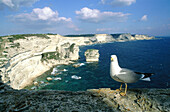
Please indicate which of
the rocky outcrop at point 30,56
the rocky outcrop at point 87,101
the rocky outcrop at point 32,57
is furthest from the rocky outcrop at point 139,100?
the rocky outcrop at point 32,57

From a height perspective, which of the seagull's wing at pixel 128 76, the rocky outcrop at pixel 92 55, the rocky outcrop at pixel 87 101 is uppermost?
the seagull's wing at pixel 128 76

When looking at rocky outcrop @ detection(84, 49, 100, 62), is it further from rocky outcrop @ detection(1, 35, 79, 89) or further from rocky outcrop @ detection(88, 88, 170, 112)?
rocky outcrop @ detection(88, 88, 170, 112)

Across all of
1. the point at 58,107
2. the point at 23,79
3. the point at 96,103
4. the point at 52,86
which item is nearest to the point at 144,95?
the point at 96,103

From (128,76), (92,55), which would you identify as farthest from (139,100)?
(92,55)

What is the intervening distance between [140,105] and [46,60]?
58.4m

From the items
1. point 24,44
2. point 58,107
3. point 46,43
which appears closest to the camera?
point 58,107

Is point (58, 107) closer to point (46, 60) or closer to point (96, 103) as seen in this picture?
point (96, 103)

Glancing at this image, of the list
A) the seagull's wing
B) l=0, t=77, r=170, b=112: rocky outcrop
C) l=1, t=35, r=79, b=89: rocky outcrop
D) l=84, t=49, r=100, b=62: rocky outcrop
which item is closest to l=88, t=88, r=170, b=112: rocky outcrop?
l=0, t=77, r=170, b=112: rocky outcrop

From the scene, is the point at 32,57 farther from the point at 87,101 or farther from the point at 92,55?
the point at 87,101

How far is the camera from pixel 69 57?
78750 millimetres

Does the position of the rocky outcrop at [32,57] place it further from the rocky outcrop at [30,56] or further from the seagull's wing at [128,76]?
the seagull's wing at [128,76]

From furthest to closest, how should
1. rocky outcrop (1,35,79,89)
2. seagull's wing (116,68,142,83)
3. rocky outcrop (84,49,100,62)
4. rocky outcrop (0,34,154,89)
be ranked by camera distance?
rocky outcrop (84,49,100,62) < rocky outcrop (1,35,79,89) < rocky outcrop (0,34,154,89) < seagull's wing (116,68,142,83)

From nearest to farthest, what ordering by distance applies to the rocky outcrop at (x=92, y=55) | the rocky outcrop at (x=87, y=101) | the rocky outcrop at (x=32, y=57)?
the rocky outcrop at (x=87, y=101) → the rocky outcrop at (x=32, y=57) → the rocky outcrop at (x=92, y=55)

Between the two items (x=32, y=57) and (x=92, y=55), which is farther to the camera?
(x=92, y=55)
